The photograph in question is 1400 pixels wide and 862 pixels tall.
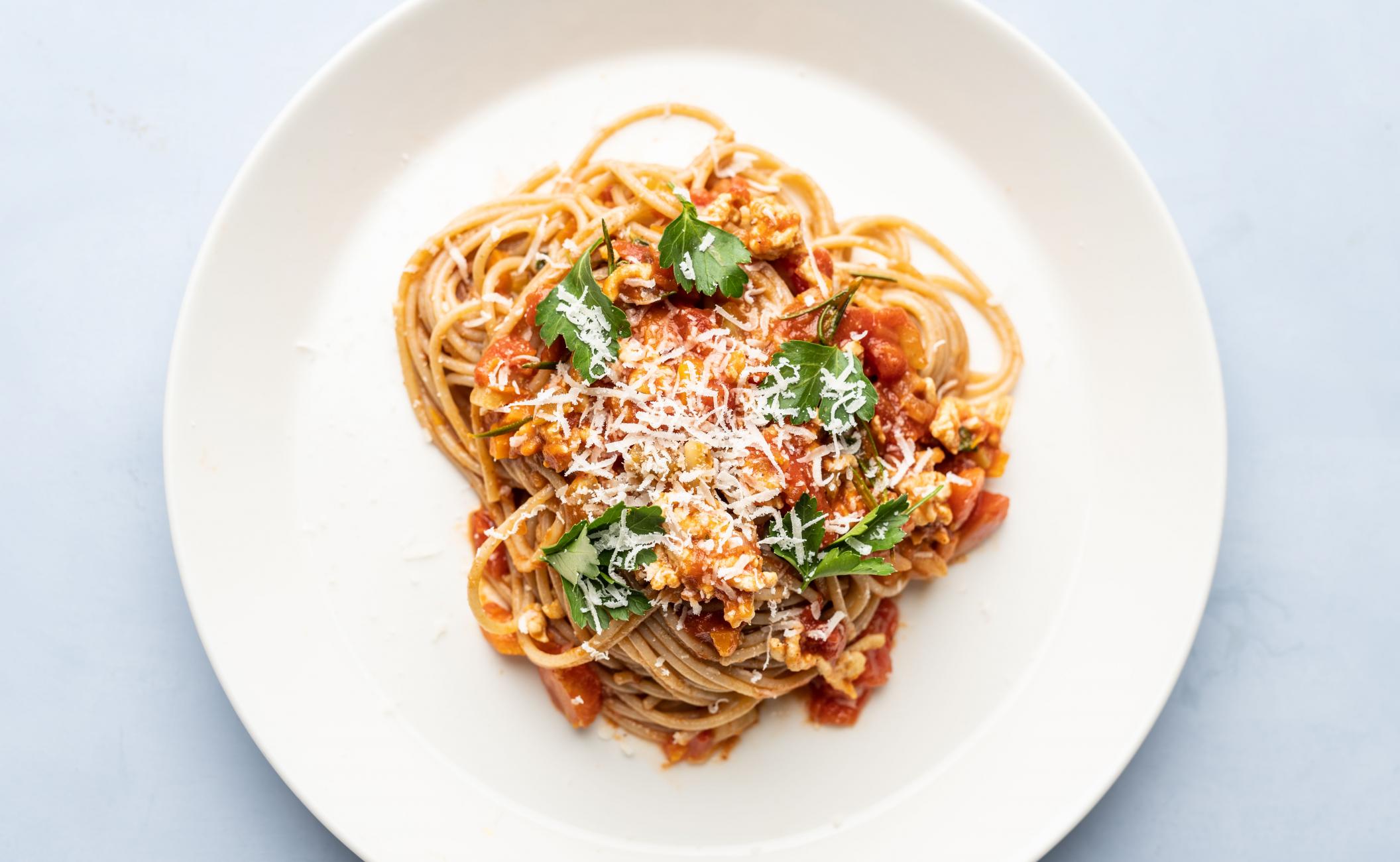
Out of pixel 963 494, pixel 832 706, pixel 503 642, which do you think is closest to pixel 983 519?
pixel 963 494

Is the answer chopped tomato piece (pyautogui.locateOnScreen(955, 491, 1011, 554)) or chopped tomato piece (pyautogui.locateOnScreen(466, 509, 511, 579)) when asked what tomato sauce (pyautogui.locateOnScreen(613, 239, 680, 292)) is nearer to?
chopped tomato piece (pyautogui.locateOnScreen(466, 509, 511, 579))

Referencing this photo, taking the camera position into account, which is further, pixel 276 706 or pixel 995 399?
pixel 995 399

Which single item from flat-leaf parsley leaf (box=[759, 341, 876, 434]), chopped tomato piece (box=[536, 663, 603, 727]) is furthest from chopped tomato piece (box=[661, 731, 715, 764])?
flat-leaf parsley leaf (box=[759, 341, 876, 434])

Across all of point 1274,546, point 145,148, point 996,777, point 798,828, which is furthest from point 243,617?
point 1274,546

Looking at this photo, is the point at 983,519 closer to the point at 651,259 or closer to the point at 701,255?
the point at 701,255

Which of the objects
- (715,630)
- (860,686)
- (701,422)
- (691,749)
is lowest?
(691,749)

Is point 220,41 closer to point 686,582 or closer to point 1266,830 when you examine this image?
point 686,582

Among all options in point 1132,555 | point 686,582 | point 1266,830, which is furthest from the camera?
point 1266,830

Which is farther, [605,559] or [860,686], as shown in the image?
[860,686]
